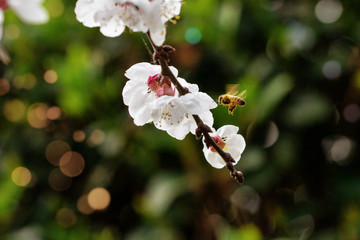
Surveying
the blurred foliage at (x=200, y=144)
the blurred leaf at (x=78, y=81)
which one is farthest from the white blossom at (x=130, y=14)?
the blurred leaf at (x=78, y=81)

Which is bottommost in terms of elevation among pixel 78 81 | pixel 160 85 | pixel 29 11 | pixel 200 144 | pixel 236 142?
pixel 200 144

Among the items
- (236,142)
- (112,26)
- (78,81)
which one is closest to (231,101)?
(236,142)

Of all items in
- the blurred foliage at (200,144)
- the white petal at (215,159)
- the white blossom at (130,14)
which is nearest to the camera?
the white blossom at (130,14)

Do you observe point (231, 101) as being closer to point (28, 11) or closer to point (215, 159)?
point (215, 159)

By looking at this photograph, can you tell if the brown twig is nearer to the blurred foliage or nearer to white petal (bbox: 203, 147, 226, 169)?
white petal (bbox: 203, 147, 226, 169)

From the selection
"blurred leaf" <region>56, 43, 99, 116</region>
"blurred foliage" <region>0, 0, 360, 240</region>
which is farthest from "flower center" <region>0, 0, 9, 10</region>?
"blurred leaf" <region>56, 43, 99, 116</region>

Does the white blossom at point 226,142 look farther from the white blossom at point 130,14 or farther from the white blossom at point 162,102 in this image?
the white blossom at point 130,14
